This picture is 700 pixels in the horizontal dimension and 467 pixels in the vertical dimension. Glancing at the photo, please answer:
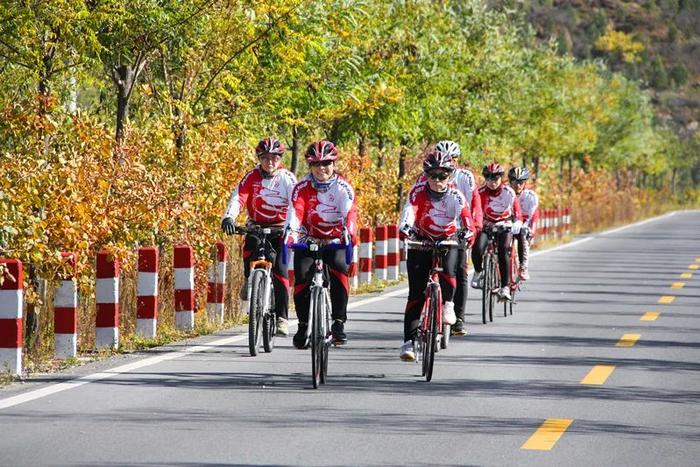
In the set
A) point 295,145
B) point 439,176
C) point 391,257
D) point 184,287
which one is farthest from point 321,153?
point 391,257

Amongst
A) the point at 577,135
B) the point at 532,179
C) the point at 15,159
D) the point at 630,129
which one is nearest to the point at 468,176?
the point at 15,159

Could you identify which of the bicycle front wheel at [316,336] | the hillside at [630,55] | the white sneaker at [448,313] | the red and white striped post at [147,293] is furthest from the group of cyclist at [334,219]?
the hillside at [630,55]

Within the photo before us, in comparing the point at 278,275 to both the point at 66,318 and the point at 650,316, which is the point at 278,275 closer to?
the point at 66,318

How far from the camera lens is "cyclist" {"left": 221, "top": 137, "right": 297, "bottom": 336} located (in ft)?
45.9

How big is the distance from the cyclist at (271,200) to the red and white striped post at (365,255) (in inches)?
357

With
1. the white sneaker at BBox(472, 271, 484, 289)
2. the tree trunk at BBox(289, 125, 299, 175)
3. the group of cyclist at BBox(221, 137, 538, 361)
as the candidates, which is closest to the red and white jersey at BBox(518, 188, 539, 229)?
the white sneaker at BBox(472, 271, 484, 289)

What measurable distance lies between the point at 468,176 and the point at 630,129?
4809 centimetres

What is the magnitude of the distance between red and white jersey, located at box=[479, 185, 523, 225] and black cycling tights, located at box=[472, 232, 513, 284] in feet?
0.81

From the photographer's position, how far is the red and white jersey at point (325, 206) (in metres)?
12.7

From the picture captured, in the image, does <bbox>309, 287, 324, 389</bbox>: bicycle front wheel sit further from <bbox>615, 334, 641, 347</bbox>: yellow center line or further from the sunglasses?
<bbox>615, 334, 641, 347</bbox>: yellow center line

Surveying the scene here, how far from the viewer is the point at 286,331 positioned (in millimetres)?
14070

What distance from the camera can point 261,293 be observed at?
13625 mm

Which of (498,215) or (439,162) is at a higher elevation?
(439,162)

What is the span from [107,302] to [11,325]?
195 centimetres
